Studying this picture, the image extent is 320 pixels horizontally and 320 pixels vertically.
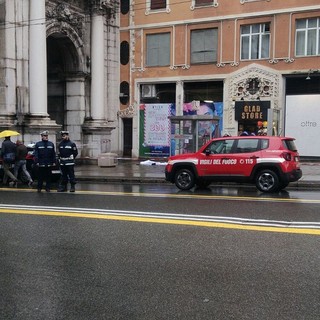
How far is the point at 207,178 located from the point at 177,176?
93 centimetres

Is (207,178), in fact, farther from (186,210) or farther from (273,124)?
(273,124)

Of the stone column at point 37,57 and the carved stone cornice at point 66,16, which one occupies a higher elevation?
the carved stone cornice at point 66,16

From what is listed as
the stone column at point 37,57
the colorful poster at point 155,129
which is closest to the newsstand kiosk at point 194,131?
the stone column at point 37,57

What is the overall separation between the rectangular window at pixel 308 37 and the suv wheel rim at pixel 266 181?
502 inches

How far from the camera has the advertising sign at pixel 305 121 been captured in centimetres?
2317

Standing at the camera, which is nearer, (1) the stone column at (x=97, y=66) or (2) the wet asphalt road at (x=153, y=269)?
(2) the wet asphalt road at (x=153, y=269)

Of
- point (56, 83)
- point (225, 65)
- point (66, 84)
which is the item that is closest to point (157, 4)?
point (225, 65)

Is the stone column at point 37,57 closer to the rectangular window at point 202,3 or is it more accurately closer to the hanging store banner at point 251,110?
the rectangular window at point 202,3

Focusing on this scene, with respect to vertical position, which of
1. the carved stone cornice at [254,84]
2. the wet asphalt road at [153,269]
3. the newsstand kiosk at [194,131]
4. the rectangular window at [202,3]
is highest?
the rectangular window at [202,3]

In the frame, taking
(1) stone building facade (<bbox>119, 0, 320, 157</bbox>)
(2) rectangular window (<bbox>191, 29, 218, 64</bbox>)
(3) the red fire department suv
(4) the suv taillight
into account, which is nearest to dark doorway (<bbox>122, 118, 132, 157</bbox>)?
(1) stone building facade (<bbox>119, 0, 320, 157</bbox>)

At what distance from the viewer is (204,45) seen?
25.4 meters

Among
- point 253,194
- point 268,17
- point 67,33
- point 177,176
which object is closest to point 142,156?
point 67,33

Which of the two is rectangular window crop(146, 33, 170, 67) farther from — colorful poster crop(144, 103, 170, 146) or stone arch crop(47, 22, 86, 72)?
stone arch crop(47, 22, 86, 72)

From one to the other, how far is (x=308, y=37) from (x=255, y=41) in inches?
106
